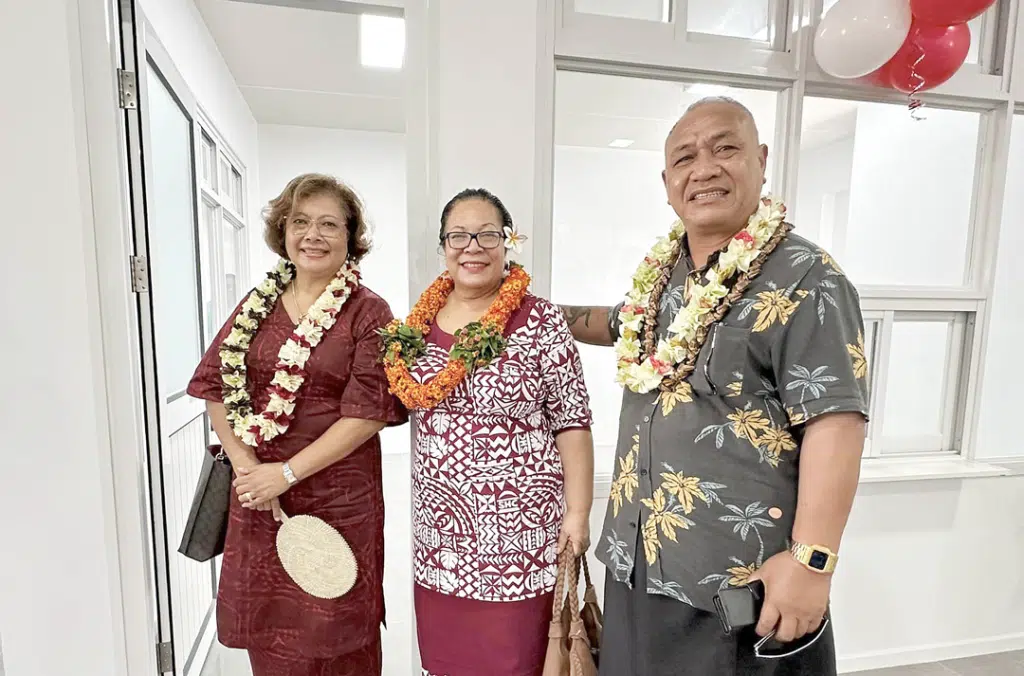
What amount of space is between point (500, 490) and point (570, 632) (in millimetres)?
371

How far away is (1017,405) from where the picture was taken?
8.05 ft

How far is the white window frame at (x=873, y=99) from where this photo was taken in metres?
1.75

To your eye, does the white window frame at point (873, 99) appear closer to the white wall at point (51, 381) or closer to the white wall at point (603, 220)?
the white wall at point (603, 220)

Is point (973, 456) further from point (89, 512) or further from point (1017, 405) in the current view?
point (89, 512)

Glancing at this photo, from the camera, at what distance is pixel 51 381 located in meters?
1.47

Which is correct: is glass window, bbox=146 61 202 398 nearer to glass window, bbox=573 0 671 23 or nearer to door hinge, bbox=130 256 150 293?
door hinge, bbox=130 256 150 293

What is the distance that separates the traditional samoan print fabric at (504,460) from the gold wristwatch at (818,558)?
0.54m

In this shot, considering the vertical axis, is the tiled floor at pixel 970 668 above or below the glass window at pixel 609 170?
below

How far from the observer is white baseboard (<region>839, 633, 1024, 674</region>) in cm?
221

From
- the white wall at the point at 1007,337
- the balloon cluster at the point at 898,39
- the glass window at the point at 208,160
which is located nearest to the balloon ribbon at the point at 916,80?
the balloon cluster at the point at 898,39

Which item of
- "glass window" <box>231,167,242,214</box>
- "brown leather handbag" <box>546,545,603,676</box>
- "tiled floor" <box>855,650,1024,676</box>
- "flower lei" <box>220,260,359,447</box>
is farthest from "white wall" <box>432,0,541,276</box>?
"glass window" <box>231,167,242,214</box>

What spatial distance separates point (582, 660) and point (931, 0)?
2.05 m

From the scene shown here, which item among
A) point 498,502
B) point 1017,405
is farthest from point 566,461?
point 1017,405

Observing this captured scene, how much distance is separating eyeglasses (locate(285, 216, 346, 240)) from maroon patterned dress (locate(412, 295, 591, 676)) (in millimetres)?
364
